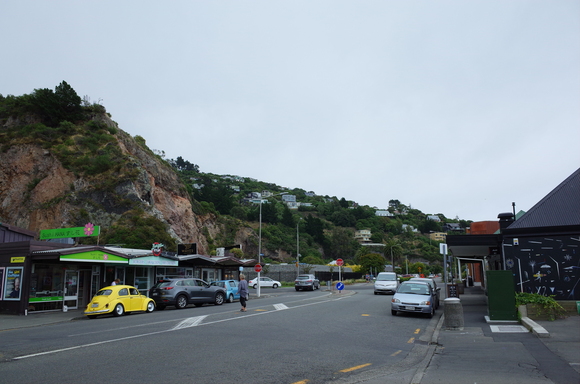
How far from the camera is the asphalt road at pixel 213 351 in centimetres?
746

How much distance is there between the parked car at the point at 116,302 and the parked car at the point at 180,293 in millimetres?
1486

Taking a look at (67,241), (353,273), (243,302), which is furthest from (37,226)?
(353,273)

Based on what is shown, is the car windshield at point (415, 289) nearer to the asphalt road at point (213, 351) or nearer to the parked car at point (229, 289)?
the asphalt road at point (213, 351)

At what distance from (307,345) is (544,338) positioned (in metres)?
6.03

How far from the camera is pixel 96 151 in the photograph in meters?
49.6

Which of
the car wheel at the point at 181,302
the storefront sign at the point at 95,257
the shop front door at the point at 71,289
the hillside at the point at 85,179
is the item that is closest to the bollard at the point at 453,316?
the car wheel at the point at 181,302

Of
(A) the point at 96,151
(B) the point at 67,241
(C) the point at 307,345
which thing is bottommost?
(C) the point at 307,345

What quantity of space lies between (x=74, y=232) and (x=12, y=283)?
7.60 meters

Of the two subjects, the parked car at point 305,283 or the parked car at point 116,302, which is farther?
the parked car at point 305,283

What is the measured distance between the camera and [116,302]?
19.7m

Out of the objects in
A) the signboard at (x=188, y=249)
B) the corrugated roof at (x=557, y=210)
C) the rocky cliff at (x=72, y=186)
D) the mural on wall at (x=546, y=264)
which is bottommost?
the mural on wall at (x=546, y=264)

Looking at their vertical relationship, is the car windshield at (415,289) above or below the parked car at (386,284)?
above

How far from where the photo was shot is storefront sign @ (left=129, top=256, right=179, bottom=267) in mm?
25922

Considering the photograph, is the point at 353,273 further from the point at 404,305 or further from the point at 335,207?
the point at 335,207
